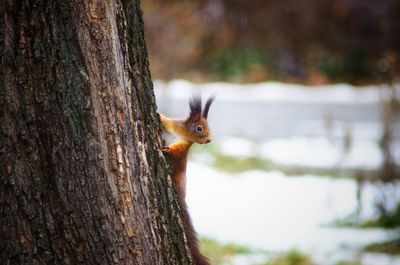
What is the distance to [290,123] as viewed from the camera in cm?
1402

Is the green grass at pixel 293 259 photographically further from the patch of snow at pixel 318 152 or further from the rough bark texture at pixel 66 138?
the patch of snow at pixel 318 152

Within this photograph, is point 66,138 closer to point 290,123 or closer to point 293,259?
point 293,259

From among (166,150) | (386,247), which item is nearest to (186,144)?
(166,150)

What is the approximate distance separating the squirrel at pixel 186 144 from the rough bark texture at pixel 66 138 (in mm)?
352

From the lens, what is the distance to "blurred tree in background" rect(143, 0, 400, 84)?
40.9 feet

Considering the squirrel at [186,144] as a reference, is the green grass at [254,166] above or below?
above

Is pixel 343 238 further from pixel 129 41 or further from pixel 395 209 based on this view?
pixel 129 41

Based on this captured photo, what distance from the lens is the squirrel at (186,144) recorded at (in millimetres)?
2631

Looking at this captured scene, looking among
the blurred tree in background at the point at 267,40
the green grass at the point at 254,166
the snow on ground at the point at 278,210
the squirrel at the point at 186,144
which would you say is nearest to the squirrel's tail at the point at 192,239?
the squirrel at the point at 186,144

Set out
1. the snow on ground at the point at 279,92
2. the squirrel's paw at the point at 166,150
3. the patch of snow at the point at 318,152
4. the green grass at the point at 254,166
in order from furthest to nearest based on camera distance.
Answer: the snow on ground at the point at 279,92 → the patch of snow at the point at 318,152 → the green grass at the point at 254,166 → the squirrel's paw at the point at 166,150

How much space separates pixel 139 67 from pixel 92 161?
0.39 m

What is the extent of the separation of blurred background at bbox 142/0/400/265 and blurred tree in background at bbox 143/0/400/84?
0.04 m

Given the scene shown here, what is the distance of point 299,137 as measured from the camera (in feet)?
40.0

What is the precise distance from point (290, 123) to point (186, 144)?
1127 cm
